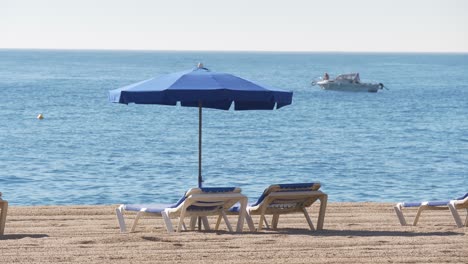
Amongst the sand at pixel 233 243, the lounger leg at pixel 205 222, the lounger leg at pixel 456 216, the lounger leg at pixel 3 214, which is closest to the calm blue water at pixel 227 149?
the sand at pixel 233 243

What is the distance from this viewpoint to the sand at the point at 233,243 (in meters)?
9.79

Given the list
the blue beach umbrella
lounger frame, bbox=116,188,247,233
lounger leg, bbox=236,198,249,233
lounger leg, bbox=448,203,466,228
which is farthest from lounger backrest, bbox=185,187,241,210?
lounger leg, bbox=448,203,466,228

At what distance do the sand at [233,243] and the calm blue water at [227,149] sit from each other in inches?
433

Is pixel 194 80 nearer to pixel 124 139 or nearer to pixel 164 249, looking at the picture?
pixel 164 249

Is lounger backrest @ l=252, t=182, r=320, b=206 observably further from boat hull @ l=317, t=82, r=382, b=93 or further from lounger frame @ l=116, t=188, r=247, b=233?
boat hull @ l=317, t=82, r=382, b=93

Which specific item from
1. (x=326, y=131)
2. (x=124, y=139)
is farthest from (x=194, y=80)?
(x=326, y=131)

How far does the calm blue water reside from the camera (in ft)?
87.8

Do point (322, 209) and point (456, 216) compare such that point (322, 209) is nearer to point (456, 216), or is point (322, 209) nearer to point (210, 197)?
point (210, 197)

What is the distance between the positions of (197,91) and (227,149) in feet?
88.5

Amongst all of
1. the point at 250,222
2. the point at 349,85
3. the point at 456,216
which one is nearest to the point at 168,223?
the point at 250,222

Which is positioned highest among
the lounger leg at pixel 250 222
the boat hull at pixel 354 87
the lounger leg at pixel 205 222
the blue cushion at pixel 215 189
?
the blue cushion at pixel 215 189

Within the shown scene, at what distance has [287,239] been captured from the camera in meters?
11.0

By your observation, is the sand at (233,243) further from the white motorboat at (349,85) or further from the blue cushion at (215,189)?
the white motorboat at (349,85)

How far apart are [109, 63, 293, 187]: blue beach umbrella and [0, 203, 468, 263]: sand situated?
4.49 feet
